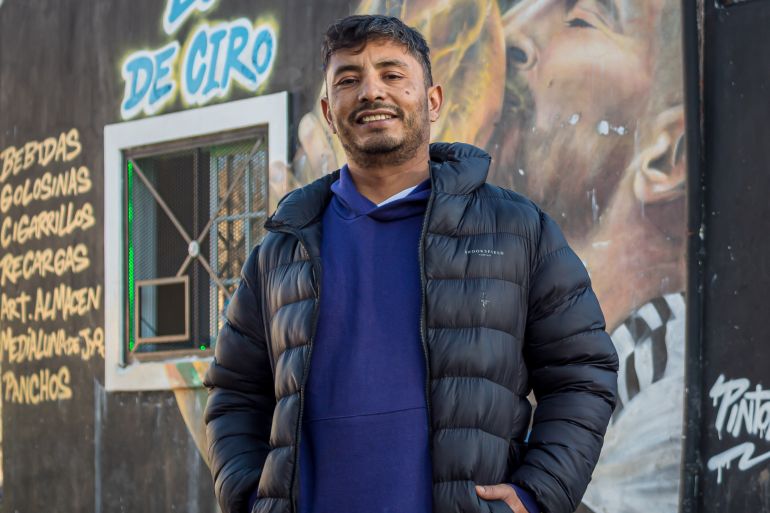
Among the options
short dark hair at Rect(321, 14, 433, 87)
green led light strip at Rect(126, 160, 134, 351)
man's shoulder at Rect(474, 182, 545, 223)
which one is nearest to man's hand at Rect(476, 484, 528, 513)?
man's shoulder at Rect(474, 182, 545, 223)

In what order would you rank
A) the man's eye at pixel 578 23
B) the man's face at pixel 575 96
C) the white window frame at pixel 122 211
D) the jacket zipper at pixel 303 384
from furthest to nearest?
the white window frame at pixel 122 211 → the man's eye at pixel 578 23 → the man's face at pixel 575 96 → the jacket zipper at pixel 303 384

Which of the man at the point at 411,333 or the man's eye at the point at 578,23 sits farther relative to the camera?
the man's eye at the point at 578,23

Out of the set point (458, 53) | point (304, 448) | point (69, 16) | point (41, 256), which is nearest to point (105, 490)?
point (41, 256)

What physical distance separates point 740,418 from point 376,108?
326 centimetres

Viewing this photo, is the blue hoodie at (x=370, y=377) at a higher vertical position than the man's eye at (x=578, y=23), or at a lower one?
lower

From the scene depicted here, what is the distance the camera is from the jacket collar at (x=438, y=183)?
282cm

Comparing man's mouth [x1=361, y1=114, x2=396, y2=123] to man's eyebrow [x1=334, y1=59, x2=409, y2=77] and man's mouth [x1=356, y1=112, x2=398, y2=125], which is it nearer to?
man's mouth [x1=356, y1=112, x2=398, y2=125]

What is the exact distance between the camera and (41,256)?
9188mm

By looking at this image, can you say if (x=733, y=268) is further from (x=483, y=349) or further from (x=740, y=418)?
(x=483, y=349)

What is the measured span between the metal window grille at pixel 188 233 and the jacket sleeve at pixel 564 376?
5101mm

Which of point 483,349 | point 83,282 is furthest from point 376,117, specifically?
point 83,282

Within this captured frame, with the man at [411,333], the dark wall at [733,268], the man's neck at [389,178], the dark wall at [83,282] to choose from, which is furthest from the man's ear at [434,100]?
the dark wall at [83,282]

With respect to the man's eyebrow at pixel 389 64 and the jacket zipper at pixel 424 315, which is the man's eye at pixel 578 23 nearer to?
the man's eyebrow at pixel 389 64

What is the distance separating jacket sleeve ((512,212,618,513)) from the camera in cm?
267
